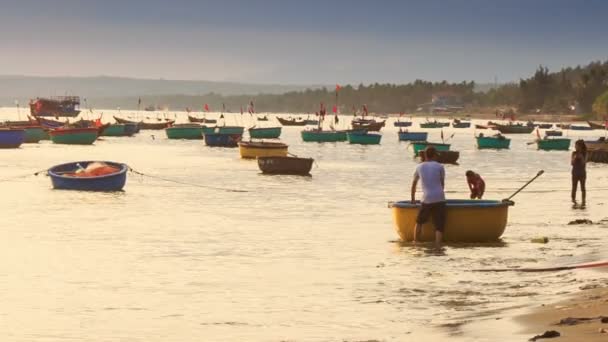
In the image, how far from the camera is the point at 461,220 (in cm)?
2492

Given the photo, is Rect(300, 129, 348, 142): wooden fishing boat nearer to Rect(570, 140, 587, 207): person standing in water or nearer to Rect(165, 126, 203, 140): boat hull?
A: Rect(165, 126, 203, 140): boat hull

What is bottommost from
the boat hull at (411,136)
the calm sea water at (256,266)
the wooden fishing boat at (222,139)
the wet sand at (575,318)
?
the boat hull at (411,136)

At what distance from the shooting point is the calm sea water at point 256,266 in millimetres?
16797

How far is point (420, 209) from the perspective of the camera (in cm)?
2425

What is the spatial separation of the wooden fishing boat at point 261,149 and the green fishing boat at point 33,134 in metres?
37.1

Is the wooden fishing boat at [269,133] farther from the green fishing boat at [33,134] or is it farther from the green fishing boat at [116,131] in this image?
the green fishing boat at [33,134]

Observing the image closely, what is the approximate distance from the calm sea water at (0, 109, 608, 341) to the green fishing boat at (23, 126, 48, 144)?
64.1m

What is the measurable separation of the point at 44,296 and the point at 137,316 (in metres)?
2.98

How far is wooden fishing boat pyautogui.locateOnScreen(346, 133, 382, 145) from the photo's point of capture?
11619 centimetres

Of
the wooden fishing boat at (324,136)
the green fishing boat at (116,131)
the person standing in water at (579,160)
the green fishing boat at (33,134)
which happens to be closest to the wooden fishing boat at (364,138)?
the wooden fishing boat at (324,136)

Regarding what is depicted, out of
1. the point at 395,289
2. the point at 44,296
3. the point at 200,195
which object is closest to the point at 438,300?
the point at 395,289

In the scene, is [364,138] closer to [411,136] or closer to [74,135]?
[411,136]

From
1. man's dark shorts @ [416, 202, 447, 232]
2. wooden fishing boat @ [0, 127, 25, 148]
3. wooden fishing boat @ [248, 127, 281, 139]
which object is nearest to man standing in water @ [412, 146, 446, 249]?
man's dark shorts @ [416, 202, 447, 232]

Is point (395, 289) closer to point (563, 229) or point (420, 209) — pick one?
point (420, 209)
